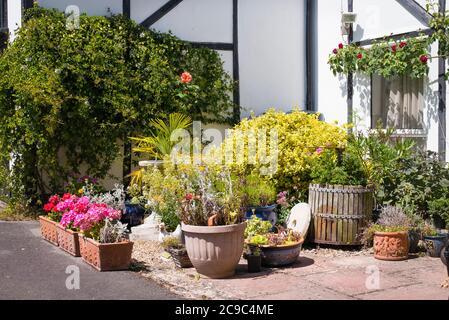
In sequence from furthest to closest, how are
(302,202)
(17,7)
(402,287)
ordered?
(17,7)
(302,202)
(402,287)

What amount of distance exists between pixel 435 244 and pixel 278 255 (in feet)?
Answer: 6.50

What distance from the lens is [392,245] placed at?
24.2 ft

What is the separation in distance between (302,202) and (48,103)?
4.27 m

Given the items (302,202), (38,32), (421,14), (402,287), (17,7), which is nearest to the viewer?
(402,287)

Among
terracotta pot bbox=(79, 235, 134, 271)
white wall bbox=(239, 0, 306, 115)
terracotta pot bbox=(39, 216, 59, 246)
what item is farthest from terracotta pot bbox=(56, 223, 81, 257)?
white wall bbox=(239, 0, 306, 115)

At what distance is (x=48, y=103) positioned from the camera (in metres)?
9.66

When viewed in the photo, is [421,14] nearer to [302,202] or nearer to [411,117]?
[411,117]

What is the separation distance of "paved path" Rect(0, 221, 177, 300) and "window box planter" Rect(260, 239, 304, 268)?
55.4 inches

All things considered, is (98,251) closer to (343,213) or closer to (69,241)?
(69,241)

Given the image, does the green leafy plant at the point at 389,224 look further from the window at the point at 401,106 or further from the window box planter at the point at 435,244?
the window at the point at 401,106

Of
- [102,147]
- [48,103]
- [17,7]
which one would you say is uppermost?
[17,7]

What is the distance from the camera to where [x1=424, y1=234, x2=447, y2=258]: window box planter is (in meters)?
7.42

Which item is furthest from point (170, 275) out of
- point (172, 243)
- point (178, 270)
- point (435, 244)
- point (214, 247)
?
point (435, 244)
